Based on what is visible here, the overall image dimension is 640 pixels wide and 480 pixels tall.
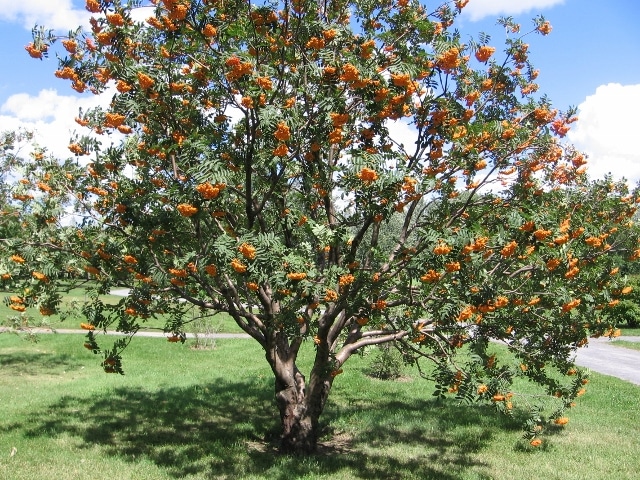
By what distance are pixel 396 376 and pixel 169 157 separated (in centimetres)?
896

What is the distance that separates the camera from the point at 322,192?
20.0ft

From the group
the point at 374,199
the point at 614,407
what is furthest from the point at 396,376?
the point at 374,199

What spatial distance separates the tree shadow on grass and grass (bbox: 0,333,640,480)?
0.02 meters

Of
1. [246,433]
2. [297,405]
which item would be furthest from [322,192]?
[246,433]

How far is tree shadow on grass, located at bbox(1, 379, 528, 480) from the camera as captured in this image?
6.72 m

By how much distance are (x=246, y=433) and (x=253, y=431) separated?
0.16m

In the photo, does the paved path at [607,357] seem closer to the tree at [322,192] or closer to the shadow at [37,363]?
the shadow at [37,363]

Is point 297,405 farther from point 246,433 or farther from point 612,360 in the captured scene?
point 612,360

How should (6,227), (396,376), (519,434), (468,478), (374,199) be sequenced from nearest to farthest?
(374,199) < (468,478) < (6,227) < (519,434) < (396,376)

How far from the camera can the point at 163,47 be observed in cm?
570

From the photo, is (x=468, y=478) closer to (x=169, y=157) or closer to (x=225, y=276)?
(x=225, y=276)

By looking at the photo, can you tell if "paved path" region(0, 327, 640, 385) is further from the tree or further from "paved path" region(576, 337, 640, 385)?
the tree

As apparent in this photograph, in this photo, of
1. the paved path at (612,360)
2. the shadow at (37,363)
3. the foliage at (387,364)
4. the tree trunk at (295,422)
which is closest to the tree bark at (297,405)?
the tree trunk at (295,422)

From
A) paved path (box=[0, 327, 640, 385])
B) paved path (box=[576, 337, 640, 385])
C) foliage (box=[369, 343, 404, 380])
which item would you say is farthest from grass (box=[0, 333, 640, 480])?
paved path (box=[0, 327, 640, 385])
